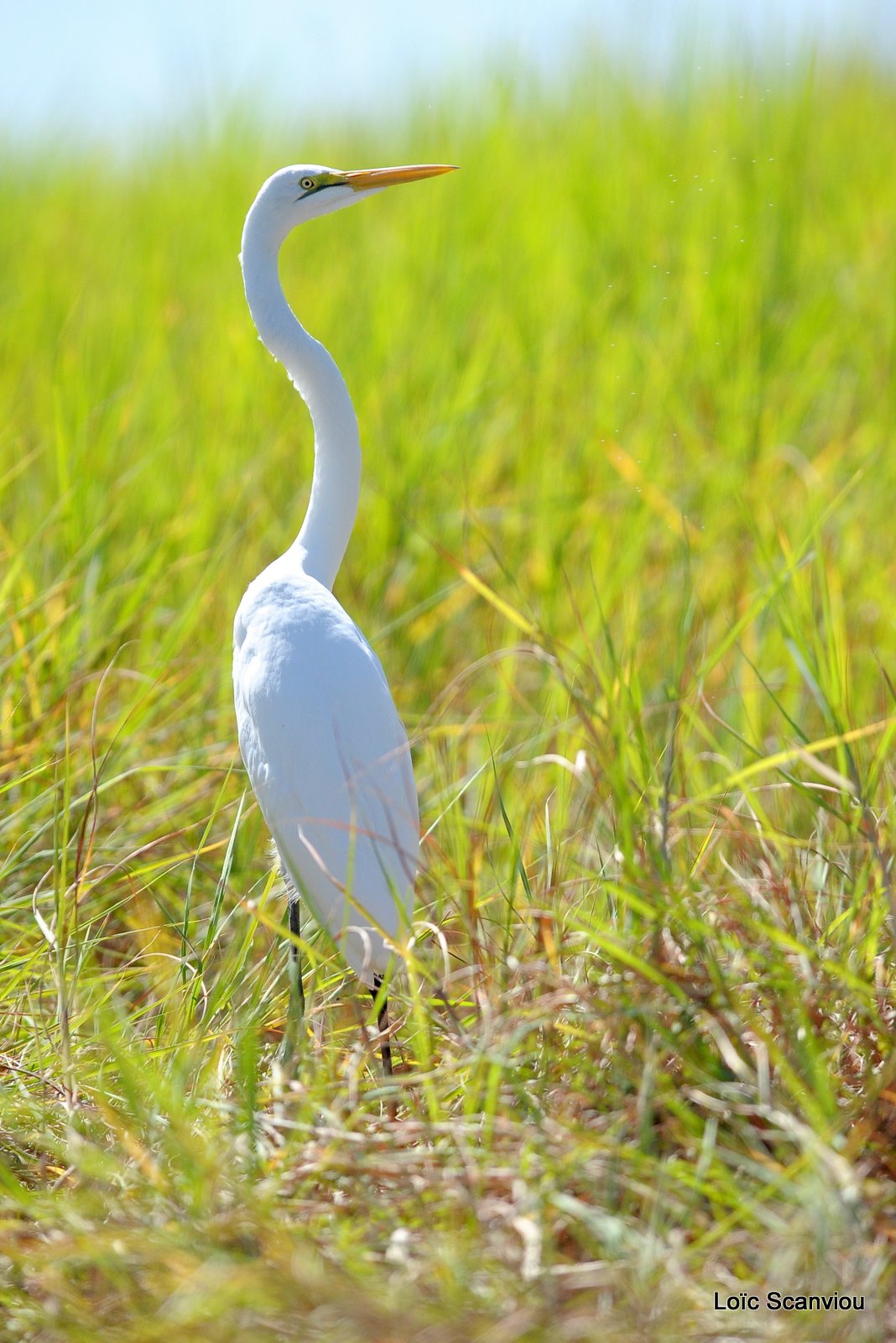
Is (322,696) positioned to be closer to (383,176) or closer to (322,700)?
(322,700)

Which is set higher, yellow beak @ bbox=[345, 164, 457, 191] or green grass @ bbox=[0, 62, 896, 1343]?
yellow beak @ bbox=[345, 164, 457, 191]

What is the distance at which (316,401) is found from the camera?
87.3 inches

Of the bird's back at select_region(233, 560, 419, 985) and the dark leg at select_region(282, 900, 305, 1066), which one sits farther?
the bird's back at select_region(233, 560, 419, 985)

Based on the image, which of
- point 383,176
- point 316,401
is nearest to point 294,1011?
point 316,401

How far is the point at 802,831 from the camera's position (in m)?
2.31

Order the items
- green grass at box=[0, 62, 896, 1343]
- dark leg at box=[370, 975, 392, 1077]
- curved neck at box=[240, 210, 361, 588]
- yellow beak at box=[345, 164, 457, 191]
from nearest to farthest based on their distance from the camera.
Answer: green grass at box=[0, 62, 896, 1343] < dark leg at box=[370, 975, 392, 1077] < curved neck at box=[240, 210, 361, 588] < yellow beak at box=[345, 164, 457, 191]

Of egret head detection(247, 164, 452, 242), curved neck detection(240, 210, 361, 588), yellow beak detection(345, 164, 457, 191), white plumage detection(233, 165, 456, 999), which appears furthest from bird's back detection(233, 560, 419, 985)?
yellow beak detection(345, 164, 457, 191)

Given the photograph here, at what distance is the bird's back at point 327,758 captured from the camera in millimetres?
1747

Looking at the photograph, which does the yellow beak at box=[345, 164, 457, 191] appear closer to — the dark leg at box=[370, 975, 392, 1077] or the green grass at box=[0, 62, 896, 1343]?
the green grass at box=[0, 62, 896, 1343]

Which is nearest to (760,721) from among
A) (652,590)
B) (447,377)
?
(652,590)

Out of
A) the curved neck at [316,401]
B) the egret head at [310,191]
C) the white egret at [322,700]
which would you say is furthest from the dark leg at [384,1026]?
the egret head at [310,191]

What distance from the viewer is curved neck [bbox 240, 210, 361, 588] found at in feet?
7.14

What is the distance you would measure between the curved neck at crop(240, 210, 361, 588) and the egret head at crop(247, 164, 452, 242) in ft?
0.08

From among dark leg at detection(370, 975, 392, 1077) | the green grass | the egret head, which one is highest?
the egret head
